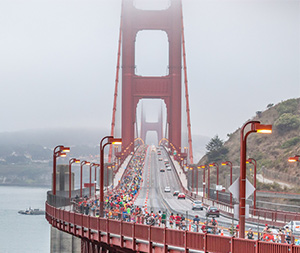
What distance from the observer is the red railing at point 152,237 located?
20.1 metres

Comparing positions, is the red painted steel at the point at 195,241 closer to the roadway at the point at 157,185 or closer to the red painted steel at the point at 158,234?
the red painted steel at the point at 158,234

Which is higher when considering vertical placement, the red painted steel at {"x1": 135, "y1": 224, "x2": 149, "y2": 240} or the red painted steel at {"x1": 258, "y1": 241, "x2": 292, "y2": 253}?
the red painted steel at {"x1": 258, "y1": 241, "x2": 292, "y2": 253}

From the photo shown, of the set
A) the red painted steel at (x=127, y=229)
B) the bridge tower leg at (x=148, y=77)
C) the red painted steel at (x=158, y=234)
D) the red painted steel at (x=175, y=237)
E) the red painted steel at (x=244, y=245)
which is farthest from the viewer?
the bridge tower leg at (x=148, y=77)

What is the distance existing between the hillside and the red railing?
63416 mm

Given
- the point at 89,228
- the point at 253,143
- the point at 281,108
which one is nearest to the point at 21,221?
the point at 253,143

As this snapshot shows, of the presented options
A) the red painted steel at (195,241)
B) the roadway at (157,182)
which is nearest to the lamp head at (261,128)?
the red painted steel at (195,241)

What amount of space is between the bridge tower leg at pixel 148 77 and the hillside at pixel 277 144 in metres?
17.8

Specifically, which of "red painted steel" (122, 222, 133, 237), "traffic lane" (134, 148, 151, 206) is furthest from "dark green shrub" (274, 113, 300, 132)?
"red painted steel" (122, 222, 133, 237)

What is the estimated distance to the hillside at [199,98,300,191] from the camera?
107 meters

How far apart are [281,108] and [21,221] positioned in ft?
215

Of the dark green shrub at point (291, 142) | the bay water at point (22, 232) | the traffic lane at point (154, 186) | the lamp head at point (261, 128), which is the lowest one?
the bay water at point (22, 232)

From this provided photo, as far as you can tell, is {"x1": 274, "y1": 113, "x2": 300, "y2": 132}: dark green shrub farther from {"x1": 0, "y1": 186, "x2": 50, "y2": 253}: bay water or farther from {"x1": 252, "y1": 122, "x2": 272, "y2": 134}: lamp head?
{"x1": 252, "y1": 122, "x2": 272, "y2": 134}: lamp head

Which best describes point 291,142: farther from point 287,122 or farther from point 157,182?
point 157,182

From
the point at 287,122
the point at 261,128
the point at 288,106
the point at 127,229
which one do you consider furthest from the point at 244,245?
the point at 288,106
